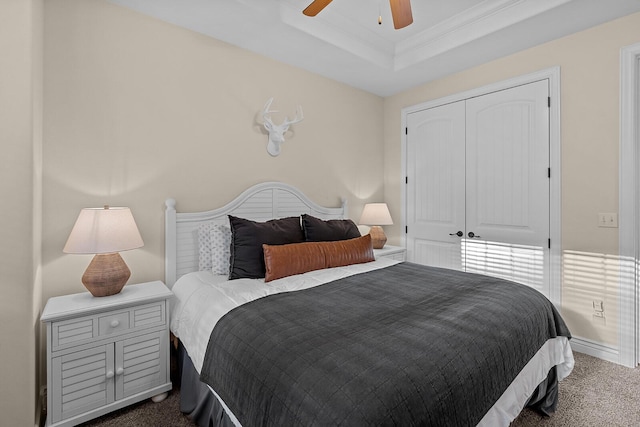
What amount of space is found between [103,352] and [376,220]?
2.66 metres

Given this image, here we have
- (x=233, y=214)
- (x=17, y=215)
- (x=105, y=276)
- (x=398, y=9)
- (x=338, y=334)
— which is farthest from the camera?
(x=233, y=214)

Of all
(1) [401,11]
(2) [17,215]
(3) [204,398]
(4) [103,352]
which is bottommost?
(3) [204,398]

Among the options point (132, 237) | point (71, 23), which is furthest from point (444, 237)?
point (71, 23)

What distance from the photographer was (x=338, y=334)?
4.19 ft

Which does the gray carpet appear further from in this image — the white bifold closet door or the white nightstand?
the white nightstand

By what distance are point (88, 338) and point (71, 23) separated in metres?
1.97

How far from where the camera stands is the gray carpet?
179 centimetres

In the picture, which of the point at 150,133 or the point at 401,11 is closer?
the point at 401,11

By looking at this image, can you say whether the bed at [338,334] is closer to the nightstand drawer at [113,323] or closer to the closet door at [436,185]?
the nightstand drawer at [113,323]

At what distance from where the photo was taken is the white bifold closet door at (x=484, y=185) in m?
2.89

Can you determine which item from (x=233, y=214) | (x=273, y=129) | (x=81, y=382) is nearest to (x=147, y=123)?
(x=233, y=214)

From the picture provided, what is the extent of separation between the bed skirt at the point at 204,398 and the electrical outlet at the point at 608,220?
1366 millimetres

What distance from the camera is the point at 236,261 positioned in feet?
7.16

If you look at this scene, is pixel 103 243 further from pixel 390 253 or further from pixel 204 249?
pixel 390 253
